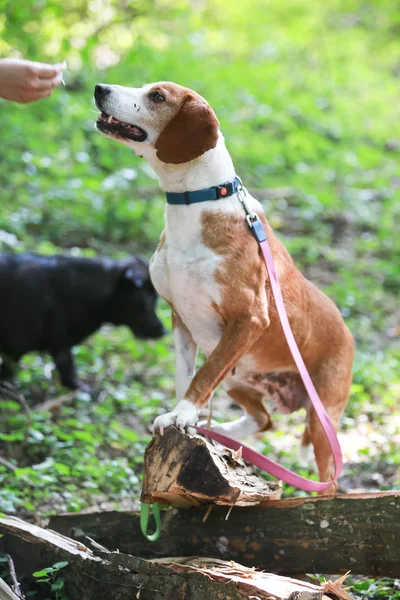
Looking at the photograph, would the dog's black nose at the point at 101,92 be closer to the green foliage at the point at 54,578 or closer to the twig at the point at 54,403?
the green foliage at the point at 54,578

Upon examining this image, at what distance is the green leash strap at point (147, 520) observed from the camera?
3094 millimetres

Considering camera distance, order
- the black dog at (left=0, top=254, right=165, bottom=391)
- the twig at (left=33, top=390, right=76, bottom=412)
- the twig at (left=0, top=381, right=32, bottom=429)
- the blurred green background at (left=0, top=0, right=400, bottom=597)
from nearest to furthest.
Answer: the twig at (left=0, top=381, right=32, bottom=429) → the blurred green background at (left=0, top=0, right=400, bottom=597) → the twig at (left=33, top=390, right=76, bottom=412) → the black dog at (left=0, top=254, right=165, bottom=391)

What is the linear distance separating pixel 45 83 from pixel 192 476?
1811 mm

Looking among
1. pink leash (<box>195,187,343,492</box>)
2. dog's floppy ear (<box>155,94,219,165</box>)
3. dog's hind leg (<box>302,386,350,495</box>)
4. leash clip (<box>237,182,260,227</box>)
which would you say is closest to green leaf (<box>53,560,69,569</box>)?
pink leash (<box>195,187,343,492</box>)

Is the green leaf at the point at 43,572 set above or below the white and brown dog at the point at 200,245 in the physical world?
below

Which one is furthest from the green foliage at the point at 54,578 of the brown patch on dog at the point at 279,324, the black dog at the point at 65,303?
the black dog at the point at 65,303

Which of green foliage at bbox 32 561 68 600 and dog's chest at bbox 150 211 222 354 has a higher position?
dog's chest at bbox 150 211 222 354

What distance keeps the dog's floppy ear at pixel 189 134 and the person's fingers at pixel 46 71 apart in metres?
0.61

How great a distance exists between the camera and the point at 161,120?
322 cm

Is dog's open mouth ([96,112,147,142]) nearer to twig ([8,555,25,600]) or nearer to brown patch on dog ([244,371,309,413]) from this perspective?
brown patch on dog ([244,371,309,413])

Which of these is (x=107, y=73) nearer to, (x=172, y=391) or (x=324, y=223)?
(x=324, y=223)

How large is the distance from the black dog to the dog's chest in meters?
2.73

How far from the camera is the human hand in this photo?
3.35m

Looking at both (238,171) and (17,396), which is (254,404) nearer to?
(17,396)
